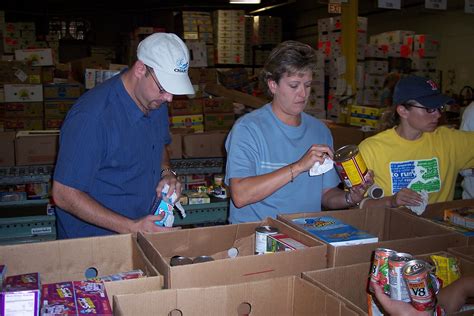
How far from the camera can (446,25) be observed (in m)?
10.9

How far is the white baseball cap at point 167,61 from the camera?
81.0 inches

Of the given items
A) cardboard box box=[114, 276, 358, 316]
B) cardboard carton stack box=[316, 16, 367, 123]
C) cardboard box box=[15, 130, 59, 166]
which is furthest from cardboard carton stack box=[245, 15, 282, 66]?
cardboard box box=[114, 276, 358, 316]

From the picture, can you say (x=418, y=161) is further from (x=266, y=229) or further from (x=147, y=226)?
(x=147, y=226)

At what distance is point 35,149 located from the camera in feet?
14.5

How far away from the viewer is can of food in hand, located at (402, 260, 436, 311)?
49.5 inches

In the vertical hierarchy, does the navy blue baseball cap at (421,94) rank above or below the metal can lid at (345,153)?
above

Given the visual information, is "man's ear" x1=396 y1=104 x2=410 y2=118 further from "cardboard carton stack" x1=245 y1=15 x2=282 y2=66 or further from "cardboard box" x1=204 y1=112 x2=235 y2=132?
"cardboard carton stack" x1=245 y1=15 x2=282 y2=66

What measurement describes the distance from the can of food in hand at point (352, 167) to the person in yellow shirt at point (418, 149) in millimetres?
508

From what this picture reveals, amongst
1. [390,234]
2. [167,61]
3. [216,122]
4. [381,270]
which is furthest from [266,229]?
[216,122]

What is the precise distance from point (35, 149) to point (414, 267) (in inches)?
153

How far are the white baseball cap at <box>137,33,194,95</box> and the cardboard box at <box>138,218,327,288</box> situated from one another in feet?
2.01

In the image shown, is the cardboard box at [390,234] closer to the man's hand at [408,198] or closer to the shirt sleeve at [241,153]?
the man's hand at [408,198]

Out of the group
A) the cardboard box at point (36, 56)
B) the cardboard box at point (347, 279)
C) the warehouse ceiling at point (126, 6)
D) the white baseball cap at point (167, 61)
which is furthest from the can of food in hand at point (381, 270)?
the warehouse ceiling at point (126, 6)

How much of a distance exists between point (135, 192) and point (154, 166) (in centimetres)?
18
